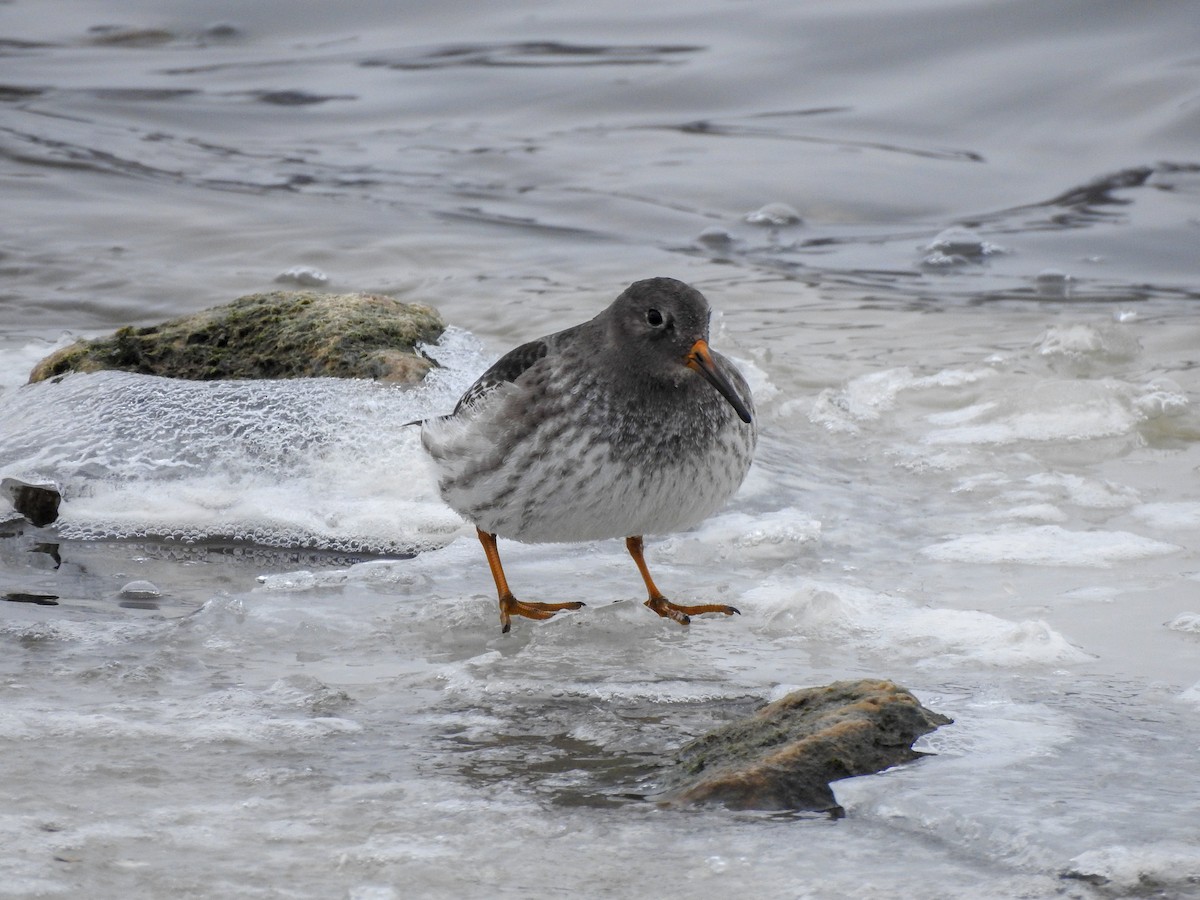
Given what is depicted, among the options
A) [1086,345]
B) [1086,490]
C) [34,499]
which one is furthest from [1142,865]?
[1086,345]

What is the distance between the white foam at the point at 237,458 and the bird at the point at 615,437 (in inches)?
43.9

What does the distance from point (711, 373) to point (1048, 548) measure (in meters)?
Answer: 1.81

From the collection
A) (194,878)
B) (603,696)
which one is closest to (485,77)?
(603,696)

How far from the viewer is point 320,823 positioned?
3.50 m

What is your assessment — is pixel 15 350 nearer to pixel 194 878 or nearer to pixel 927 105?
pixel 194 878

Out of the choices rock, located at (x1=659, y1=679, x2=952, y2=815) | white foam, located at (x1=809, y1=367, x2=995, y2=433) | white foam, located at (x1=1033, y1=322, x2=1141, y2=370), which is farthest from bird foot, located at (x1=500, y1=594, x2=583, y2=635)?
white foam, located at (x1=1033, y1=322, x2=1141, y2=370)

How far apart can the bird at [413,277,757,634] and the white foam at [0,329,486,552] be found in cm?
112

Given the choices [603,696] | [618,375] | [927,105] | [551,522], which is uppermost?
[927,105]

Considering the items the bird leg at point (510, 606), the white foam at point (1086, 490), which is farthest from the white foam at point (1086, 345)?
the bird leg at point (510, 606)

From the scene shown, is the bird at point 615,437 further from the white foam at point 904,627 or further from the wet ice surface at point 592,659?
the wet ice surface at point 592,659

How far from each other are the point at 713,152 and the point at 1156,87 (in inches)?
184

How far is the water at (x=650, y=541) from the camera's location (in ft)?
11.3

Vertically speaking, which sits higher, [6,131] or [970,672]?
[6,131]

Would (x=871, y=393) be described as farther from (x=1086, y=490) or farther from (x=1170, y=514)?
(x=1170, y=514)
